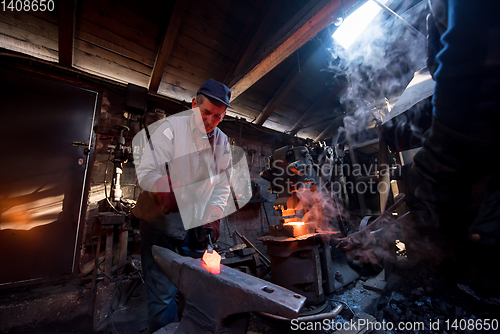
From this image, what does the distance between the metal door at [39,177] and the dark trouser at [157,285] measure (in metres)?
2.62

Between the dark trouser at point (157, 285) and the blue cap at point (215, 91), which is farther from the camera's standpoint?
the blue cap at point (215, 91)

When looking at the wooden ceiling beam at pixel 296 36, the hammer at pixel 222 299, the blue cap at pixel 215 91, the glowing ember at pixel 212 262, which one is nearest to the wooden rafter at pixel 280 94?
the wooden ceiling beam at pixel 296 36

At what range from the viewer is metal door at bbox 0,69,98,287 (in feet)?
10.1

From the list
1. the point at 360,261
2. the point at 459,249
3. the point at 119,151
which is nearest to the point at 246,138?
the point at 119,151

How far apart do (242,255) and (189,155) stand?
99.8 inches

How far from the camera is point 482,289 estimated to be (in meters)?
1.88

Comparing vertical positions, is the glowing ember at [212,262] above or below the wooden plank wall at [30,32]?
below

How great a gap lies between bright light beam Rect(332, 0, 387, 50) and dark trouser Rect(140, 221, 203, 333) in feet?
17.4

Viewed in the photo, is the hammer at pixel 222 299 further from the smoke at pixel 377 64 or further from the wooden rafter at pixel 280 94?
the wooden rafter at pixel 280 94

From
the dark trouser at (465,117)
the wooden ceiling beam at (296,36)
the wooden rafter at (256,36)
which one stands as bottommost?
the dark trouser at (465,117)

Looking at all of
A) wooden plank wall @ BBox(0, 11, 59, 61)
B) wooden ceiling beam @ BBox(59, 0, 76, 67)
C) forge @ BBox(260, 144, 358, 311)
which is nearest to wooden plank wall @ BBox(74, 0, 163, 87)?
wooden ceiling beam @ BBox(59, 0, 76, 67)

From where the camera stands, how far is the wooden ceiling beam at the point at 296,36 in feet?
9.72

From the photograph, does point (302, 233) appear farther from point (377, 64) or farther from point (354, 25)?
point (377, 64)

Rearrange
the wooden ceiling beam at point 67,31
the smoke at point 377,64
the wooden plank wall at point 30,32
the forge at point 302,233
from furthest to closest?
the smoke at point 377,64 < the wooden plank wall at point 30,32 < the wooden ceiling beam at point 67,31 < the forge at point 302,233
